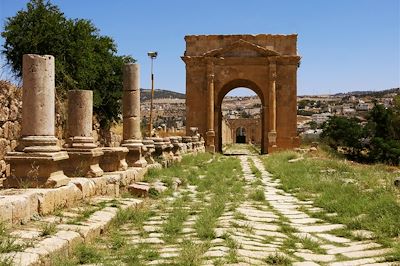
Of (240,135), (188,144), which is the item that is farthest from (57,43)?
(240,135)

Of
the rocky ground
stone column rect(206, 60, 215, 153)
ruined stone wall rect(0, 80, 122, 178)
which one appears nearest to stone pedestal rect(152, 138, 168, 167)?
ruined stone wall rect(0, 80, 122, 178)

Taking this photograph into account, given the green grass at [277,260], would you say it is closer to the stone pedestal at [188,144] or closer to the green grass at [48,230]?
the green grass at [48,230]

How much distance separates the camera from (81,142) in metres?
8.86

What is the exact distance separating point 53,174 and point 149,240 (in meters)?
1.93

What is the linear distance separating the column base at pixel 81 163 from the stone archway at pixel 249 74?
19.7 metres

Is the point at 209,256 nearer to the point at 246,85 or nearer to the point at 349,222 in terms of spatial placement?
the point at 349,222

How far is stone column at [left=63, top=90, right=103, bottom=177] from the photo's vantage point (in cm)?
871

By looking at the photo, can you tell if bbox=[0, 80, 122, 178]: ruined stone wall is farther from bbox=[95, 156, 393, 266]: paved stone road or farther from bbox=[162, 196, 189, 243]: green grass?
bbox=[162, 196, 189, 243]: green grass

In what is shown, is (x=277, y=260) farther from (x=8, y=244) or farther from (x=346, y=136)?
(x=346, y=136)

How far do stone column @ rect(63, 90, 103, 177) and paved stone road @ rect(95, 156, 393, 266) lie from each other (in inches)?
55.1

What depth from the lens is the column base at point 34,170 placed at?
22.1 feet

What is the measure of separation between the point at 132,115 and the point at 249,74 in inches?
687

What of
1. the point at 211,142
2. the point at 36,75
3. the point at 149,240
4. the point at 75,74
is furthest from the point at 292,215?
the point at 211,142

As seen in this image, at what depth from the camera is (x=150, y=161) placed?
1326 centimetres
